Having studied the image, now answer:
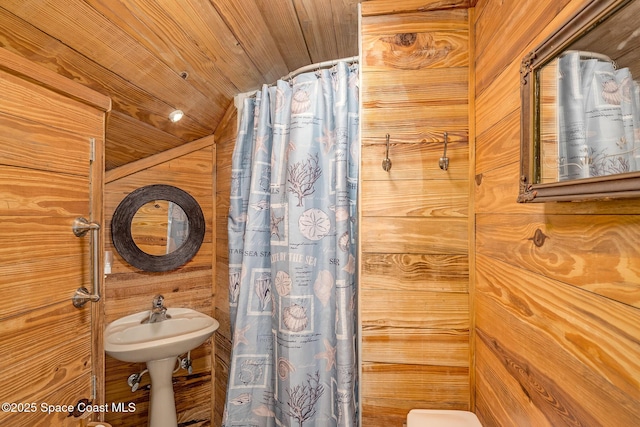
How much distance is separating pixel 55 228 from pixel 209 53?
922 millimetres

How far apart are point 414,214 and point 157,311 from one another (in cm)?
148

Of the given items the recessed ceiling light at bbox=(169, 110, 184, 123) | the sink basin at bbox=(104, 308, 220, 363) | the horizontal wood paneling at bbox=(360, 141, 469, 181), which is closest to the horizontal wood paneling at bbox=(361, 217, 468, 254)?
the horizontal wood paneling at bbox=(360, 141, 469, 181)

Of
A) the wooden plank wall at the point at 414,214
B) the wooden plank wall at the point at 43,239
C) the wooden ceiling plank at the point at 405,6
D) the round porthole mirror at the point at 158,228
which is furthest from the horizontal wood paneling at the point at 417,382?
the wooden ceiling plank at the point at 405,6

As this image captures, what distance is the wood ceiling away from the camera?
903 mm

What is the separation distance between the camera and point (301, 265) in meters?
1.35

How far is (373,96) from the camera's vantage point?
1139 millimetres

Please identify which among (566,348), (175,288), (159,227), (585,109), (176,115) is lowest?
(175,288)

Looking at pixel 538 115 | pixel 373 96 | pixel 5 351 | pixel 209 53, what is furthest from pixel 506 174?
pixel 5 351

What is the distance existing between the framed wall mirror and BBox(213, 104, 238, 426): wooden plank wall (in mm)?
1531

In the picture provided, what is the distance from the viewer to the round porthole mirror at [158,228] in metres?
A: 1.62

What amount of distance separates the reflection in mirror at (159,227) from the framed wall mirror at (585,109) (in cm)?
175

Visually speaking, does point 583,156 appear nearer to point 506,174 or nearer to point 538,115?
point 538,115

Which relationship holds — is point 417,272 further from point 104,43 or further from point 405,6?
point 104,43

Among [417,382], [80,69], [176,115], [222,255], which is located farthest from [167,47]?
[417,382]
